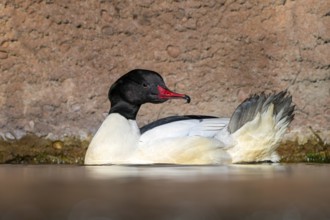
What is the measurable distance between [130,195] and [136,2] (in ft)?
13.0

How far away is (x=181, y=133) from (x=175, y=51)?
1036 mm

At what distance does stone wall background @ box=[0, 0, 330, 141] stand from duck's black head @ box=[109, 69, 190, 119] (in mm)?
481

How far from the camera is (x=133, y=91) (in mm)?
5543

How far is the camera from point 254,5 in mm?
6102

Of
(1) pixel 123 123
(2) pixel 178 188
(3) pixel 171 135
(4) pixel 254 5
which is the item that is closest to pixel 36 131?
(1) pixel 123 123

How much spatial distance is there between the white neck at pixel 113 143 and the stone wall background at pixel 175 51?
2.07 feet

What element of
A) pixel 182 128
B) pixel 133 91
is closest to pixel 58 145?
pixel 133 91

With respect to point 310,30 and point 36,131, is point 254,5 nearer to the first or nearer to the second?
point 310,30

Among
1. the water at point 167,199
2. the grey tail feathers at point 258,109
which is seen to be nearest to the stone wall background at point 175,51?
the grey tail feathers at point 258,109

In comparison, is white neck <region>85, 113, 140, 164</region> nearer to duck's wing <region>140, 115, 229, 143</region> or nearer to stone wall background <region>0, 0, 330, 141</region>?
duck's wing <region>140, 115, 229, 143</region>

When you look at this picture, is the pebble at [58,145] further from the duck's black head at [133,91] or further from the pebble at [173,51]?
the pebble at [173,51]

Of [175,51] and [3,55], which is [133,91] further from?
[3,55]

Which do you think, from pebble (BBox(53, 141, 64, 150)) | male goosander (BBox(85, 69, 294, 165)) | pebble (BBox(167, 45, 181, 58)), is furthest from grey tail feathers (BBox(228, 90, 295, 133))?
pebble (BBox(53, 141, 64, 150))

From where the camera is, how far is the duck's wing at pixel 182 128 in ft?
16.9
